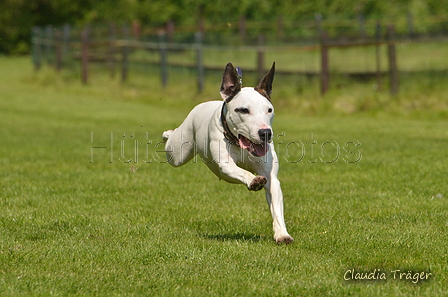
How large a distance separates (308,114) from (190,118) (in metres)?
14.5

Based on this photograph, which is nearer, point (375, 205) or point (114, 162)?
point (375, 205)

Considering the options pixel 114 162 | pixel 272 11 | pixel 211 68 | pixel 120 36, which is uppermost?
pixel 272 11

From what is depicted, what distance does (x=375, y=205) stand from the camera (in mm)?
8336

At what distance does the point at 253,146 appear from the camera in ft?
20.7

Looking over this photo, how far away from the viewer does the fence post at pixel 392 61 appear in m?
20.7

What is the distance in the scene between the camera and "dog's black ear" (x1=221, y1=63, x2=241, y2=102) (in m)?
6.42

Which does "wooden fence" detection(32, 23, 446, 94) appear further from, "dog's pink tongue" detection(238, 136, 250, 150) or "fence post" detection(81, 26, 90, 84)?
"dog's pink tongue" detection(238, 136, 250, 150)

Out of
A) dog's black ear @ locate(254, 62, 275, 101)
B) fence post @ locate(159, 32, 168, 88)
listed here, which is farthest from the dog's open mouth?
fence post @ locate(159, 32, 168, 88)

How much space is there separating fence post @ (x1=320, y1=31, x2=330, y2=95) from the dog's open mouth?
16336mm

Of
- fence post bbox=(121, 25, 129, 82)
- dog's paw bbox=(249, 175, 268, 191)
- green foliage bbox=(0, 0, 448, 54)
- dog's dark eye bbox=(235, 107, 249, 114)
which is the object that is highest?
green foliage bbox=(0, 0, 448, 54)

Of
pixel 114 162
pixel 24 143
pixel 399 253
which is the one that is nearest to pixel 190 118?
pixel 399 253

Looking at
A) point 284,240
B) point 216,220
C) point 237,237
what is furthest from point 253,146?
point 216,220

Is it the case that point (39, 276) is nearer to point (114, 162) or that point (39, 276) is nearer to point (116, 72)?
point (114, 162)

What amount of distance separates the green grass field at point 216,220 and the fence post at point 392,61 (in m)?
4.12
